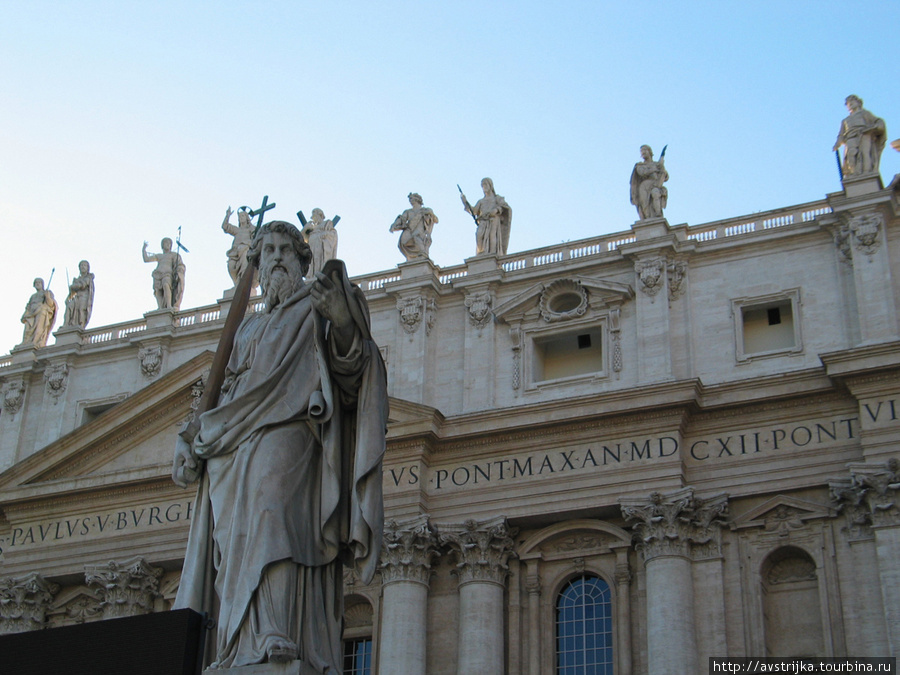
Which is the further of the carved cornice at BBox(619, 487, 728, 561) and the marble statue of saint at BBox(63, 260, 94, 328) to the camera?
the marble statue of saint at BBox(63, 260, 94, 328)

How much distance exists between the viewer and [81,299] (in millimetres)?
33875

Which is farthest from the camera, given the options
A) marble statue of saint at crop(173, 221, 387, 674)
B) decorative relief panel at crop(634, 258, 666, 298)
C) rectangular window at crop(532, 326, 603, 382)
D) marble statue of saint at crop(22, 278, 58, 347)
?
marble statue of saint at crop(22, 278, 58, 347)

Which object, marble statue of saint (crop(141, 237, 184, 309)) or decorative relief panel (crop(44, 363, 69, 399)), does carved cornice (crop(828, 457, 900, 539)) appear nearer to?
marble statue of saint (crop(141, 237, 184, 309))

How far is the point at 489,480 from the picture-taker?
26.5 meters

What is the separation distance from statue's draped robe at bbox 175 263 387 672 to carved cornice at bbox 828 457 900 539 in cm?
1833

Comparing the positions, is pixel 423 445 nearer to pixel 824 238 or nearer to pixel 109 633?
pixel 824 238

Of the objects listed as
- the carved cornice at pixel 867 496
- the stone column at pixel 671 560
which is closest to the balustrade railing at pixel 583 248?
the carved cornice at pixel 867 496

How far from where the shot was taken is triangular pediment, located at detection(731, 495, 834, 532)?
2423 centimetres

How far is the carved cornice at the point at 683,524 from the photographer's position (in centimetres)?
2422

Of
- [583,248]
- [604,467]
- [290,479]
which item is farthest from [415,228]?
[290,479]

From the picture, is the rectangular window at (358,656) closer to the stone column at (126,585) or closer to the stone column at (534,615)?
the stone column at (534,615)

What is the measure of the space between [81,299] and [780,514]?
18506 millimetres

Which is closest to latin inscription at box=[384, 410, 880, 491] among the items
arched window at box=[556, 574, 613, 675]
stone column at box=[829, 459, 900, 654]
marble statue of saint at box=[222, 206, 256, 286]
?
stone column at box=[829, 459, 900, 654]

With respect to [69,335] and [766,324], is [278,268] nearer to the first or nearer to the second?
[766,324]
